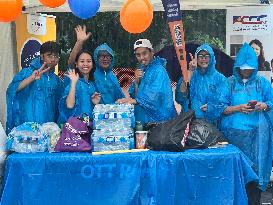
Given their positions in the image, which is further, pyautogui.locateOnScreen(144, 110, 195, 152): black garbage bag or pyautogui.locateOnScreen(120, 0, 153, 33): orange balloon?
pyautogui.locateOnScreen(120, 0, 153, 33): orange balloon

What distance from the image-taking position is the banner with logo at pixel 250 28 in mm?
5914

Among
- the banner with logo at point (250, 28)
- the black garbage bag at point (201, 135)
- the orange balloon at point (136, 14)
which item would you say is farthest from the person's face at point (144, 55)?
the banner with logo at point (250, 28)

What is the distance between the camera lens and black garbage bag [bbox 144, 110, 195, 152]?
158 inches

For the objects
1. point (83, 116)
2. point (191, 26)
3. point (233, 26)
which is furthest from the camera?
point (191, 26)

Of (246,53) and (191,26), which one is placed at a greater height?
(191,26)

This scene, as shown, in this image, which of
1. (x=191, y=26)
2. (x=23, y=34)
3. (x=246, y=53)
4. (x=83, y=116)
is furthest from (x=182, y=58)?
(x=191, y=26)

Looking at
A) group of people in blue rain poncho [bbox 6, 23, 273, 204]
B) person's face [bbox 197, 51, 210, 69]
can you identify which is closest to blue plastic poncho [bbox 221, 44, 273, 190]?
group of people in blue rain poncho [bbox 6, 23, 273, 204]

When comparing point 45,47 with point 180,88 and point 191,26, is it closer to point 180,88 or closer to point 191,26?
point 180,88

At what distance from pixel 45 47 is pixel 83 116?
Result: 30.3 inches

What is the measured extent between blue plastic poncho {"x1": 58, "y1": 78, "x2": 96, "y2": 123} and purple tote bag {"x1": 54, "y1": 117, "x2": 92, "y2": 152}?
349mm

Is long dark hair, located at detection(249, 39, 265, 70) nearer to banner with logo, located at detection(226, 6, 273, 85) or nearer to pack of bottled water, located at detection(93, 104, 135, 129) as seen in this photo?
banner with logo, located at detection(226, 6, 273, 85)

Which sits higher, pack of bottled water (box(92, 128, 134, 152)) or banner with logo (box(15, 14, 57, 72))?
banner with logo (box(15, 14, 57, 72))

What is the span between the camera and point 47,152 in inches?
161

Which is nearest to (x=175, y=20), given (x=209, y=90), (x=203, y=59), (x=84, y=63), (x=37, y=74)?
(x=203, y=59)
